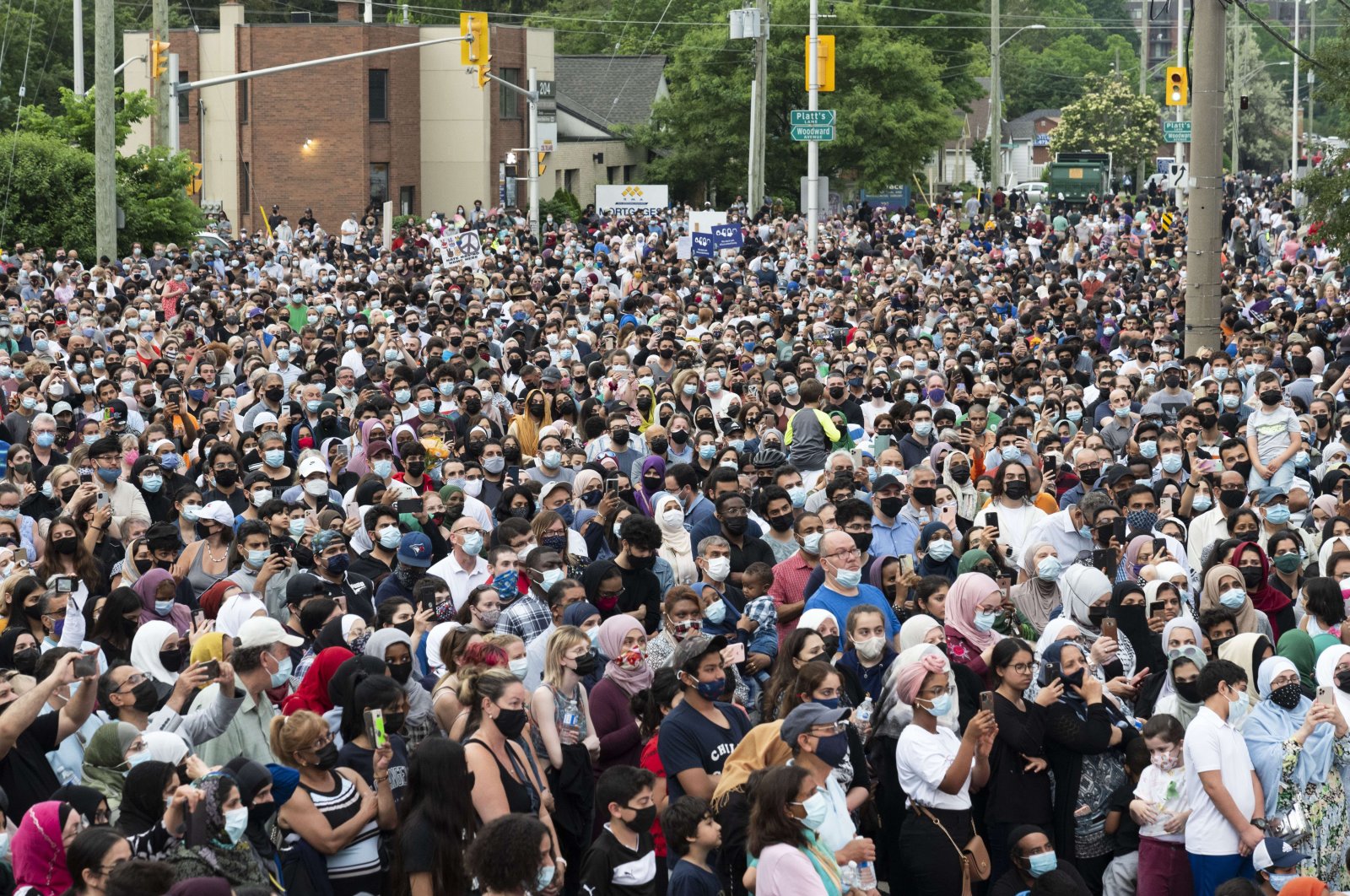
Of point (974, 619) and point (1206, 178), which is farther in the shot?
point (1206, 178)

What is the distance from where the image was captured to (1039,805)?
8266mm

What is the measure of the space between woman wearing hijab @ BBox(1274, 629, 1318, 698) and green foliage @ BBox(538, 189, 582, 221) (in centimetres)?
4812

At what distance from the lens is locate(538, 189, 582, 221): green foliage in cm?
5747

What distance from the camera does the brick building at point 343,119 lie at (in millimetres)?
59562

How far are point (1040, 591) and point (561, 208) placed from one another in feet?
158

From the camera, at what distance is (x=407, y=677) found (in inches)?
335

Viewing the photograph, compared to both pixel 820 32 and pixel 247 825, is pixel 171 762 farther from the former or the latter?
pixel 820 32

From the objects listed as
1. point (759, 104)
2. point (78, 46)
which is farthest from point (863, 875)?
Answer: point (78, 46)

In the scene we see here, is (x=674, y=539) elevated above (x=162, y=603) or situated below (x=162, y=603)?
above

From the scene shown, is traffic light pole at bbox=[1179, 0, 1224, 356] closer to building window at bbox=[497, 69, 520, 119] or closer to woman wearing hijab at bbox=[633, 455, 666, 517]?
woman wearing hijab at bbox=[633, 455, 666, 517]

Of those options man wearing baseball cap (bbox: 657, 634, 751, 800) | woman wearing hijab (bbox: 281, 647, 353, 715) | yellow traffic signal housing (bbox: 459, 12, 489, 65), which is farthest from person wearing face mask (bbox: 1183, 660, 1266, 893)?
yellow traffic signal housing (bbox: 459, 12, 489, 65)

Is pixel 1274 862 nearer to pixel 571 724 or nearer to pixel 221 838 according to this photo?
pixel 571 724

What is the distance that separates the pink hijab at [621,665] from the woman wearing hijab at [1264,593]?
140 inches

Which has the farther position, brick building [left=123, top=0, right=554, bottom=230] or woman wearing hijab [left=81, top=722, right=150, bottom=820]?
brick building [left=123, top=0, right=554, bottom=230]
